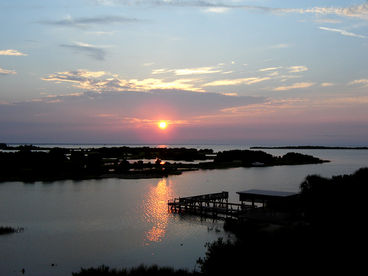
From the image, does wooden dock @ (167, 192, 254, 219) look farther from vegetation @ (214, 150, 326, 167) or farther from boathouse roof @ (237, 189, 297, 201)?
vegetation @ (214, 150, 326, 167)

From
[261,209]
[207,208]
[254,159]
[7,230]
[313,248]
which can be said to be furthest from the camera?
[254,159]

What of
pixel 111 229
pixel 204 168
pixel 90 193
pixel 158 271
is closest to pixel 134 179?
pixel 90 193

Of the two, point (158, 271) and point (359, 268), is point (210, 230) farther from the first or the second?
point (359, 268)

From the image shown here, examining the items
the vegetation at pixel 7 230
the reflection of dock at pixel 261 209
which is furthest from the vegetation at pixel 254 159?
the vegetation at pixel 7 230

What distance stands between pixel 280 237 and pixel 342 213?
14.9 ft

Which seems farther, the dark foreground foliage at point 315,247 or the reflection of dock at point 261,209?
the reflection of dock at point 261,209

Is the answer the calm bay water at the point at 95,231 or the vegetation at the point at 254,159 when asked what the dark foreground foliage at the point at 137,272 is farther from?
the vegetation at the point at 254,159

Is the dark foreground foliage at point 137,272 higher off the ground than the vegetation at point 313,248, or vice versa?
the vegetation at point 313,248

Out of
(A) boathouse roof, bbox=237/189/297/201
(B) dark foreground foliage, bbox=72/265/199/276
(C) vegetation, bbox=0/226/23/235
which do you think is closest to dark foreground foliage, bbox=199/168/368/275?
(B) dark foreground foliage, bbox=72/265/199/276

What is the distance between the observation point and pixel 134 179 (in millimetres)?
82625

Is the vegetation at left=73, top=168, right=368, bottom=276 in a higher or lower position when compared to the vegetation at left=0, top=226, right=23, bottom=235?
higher

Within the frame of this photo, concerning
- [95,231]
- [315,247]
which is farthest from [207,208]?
[315,247]

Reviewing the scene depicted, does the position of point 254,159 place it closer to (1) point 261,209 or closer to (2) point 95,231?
(1) point 261,209

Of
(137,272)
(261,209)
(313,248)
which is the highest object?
(313,248)
